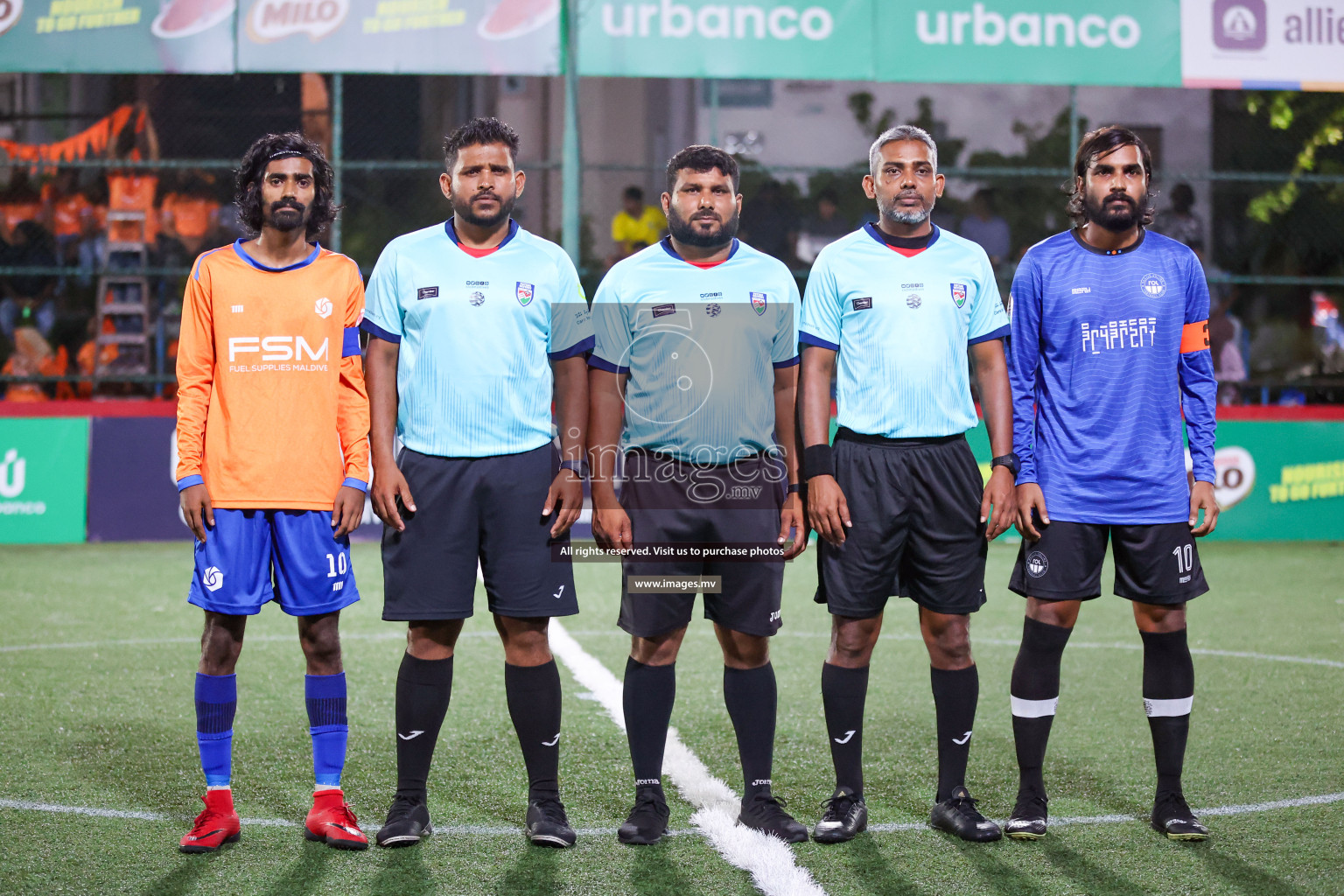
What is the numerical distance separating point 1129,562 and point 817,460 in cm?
102

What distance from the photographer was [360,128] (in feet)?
60.7

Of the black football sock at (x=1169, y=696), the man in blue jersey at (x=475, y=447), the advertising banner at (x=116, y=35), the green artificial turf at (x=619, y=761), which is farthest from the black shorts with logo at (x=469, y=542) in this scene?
the advertising banner at (x=116, y=35)

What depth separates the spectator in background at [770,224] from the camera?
13761mm

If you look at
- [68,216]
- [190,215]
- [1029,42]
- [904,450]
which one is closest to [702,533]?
[904,450]

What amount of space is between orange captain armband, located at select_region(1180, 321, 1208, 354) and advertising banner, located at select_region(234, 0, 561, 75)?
8.49 metres

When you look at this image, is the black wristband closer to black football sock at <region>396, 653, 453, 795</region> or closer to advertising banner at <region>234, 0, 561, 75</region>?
black football sock at <region>396, 653, 453, 795</region>

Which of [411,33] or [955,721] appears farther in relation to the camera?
[411,33]

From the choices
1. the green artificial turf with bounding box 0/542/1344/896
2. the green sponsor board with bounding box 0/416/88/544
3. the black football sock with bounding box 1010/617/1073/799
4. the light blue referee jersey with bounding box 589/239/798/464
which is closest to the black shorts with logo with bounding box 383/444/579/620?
the light blue referee jersey with bounding box 589/239/798/464

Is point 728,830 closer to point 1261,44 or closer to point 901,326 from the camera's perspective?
point 901,326

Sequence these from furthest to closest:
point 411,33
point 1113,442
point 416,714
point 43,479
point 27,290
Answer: point 27,290
point 411,33
point 43,479
point 1113,442
point 416,714

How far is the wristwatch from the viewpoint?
163 inches

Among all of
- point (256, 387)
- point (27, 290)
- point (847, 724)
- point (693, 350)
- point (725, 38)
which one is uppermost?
point (725, 38)

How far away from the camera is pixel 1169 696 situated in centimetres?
422

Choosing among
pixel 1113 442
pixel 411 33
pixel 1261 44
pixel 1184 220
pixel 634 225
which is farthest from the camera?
pixel 634 225
